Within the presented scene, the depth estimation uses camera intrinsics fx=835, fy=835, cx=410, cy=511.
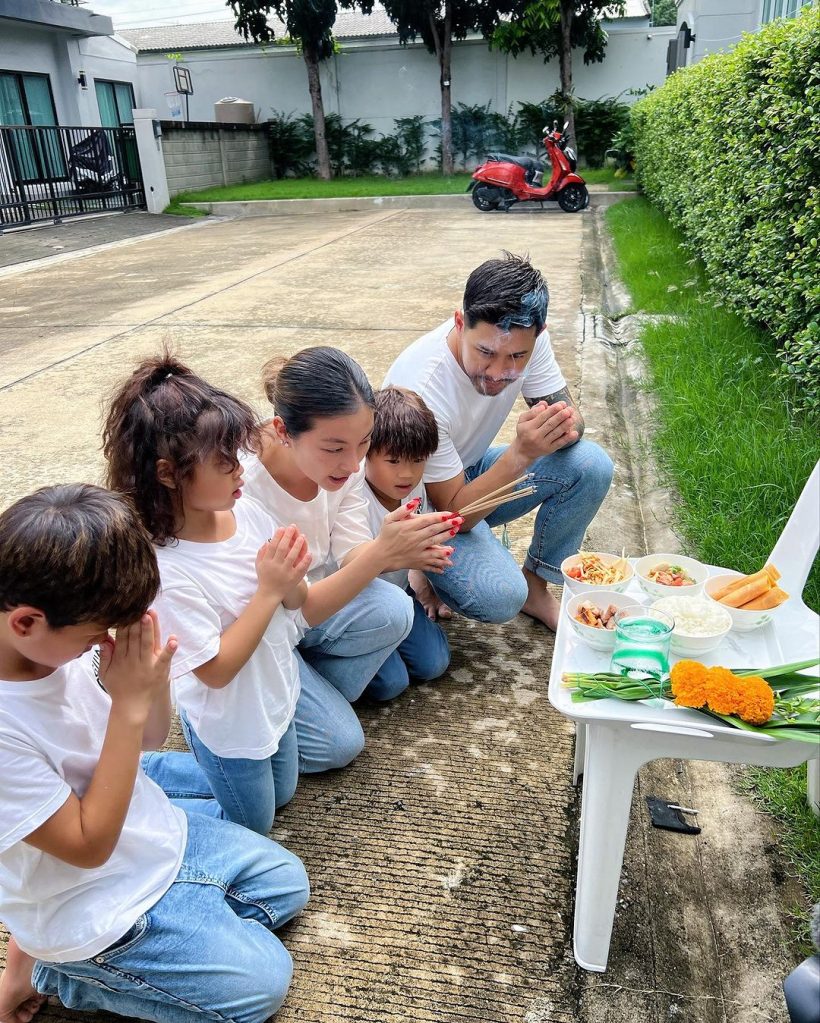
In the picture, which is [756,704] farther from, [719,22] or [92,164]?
[92,164]

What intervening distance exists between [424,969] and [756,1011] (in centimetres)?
56

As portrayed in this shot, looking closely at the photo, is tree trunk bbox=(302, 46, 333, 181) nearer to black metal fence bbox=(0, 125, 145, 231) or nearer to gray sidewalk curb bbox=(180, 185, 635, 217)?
gray sidewalk curb bbox=(180, 185, 635, 217)

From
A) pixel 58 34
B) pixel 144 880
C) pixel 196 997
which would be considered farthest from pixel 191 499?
pixel 58 34

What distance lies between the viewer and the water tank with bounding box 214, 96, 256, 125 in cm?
1886

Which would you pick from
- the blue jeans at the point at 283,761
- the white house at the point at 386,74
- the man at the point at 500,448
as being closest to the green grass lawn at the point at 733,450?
the man at the point at 500,448

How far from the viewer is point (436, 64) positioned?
19172 mm

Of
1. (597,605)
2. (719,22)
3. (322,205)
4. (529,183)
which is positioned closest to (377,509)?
(597,605)

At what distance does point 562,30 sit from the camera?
16578 millimetres

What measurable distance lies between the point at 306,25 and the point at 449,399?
56.3 feet

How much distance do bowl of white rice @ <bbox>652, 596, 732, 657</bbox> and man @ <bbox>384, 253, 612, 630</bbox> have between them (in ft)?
2.44

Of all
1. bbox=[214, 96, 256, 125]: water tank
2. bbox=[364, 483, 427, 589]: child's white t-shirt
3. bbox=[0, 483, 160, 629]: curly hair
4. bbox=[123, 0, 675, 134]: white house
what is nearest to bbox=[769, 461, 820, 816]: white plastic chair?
bbox=[364, 483, 427, 589]: child's white t-shirt

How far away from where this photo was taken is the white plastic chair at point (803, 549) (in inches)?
64.6

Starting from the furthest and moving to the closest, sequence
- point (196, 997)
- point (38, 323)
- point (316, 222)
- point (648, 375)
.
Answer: point (316, 222), point (38, 323), point (648, 375), point (196, 997)

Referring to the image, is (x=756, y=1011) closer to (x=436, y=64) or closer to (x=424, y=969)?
(x=424, y=969)
